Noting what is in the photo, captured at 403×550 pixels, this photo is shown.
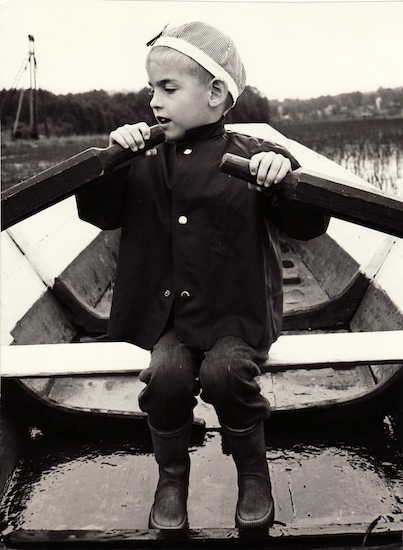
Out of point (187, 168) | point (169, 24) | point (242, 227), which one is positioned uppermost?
point (169, 24)

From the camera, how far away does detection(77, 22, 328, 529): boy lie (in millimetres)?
1334

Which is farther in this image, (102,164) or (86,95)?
(86,95)

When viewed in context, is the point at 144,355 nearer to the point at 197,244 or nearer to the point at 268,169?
the point at 197,244

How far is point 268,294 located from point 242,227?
0.17m

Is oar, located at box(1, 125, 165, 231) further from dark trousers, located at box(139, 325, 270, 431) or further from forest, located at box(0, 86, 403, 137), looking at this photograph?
forest, located at box(0, 86, 403, 137)

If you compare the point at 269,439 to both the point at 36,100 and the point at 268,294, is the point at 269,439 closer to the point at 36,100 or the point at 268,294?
the point at 268,294

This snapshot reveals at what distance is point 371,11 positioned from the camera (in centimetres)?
204

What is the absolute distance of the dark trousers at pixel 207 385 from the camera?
4.35 ft

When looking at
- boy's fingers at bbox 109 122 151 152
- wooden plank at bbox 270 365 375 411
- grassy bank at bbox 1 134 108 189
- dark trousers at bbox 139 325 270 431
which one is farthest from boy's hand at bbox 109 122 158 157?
grassy bank at bbox 1 134 108 189

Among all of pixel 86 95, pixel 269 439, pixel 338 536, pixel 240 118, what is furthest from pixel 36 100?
pixel 338 536

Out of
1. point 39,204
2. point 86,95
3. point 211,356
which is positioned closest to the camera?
point 39,204

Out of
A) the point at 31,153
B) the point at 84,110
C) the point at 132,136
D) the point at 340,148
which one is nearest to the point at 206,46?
the point at 132,136

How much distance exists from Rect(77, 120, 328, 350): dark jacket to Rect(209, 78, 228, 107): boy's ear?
0.25ft

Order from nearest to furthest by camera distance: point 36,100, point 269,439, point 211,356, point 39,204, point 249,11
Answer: point 39,204
point 211,356
point 269,439
point 249,11
point 36,100
